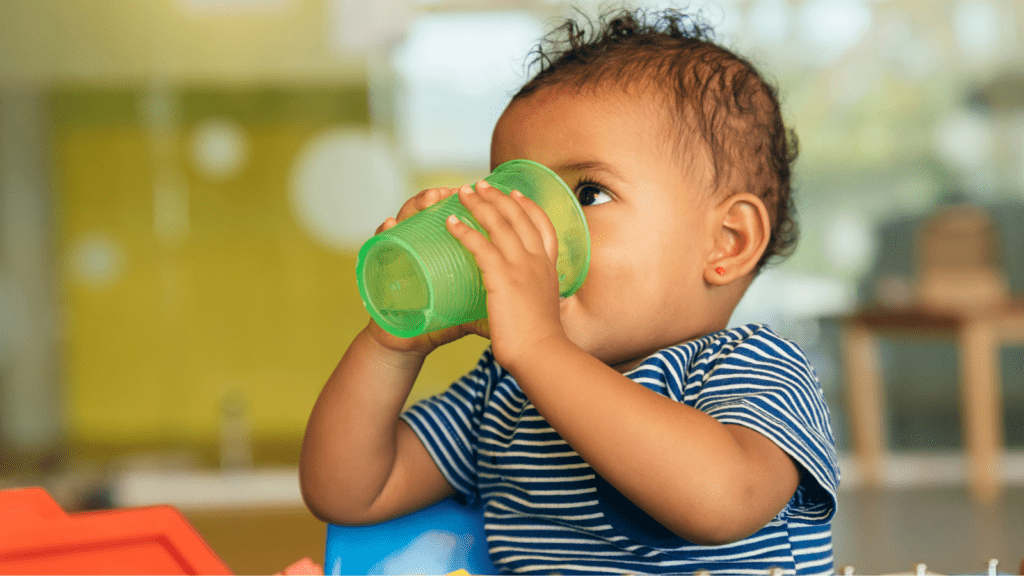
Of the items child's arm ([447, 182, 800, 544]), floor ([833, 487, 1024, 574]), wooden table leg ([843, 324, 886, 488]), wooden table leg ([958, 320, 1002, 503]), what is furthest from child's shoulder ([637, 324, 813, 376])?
wooden table leg ([843, 324, 886, 488])

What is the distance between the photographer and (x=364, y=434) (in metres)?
0.78

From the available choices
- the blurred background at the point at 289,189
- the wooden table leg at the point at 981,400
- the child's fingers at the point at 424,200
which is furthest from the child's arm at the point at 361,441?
the blurred background at the point at 289,189

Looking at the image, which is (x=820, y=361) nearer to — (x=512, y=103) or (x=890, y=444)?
(x=890, y=444)

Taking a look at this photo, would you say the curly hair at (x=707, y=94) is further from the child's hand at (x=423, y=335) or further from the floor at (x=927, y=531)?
the floor at (x=927, y=531)

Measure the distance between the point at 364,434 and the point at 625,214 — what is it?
282 mm

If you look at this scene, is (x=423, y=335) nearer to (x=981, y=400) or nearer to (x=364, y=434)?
(x=364, y=434)

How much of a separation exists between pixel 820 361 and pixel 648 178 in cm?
336

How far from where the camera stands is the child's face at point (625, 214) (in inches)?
27.6

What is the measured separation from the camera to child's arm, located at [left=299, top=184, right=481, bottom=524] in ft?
2.50

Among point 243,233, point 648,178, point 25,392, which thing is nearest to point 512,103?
point 648,178

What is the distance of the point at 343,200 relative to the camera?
411 cm

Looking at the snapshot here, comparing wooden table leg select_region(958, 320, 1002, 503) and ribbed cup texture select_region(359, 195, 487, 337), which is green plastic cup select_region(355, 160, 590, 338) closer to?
ribbed cup texture select_region(359, 195, 487, 337)

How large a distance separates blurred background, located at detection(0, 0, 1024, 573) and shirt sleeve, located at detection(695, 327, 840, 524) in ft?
10.1

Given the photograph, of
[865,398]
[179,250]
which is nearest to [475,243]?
[865,398]
